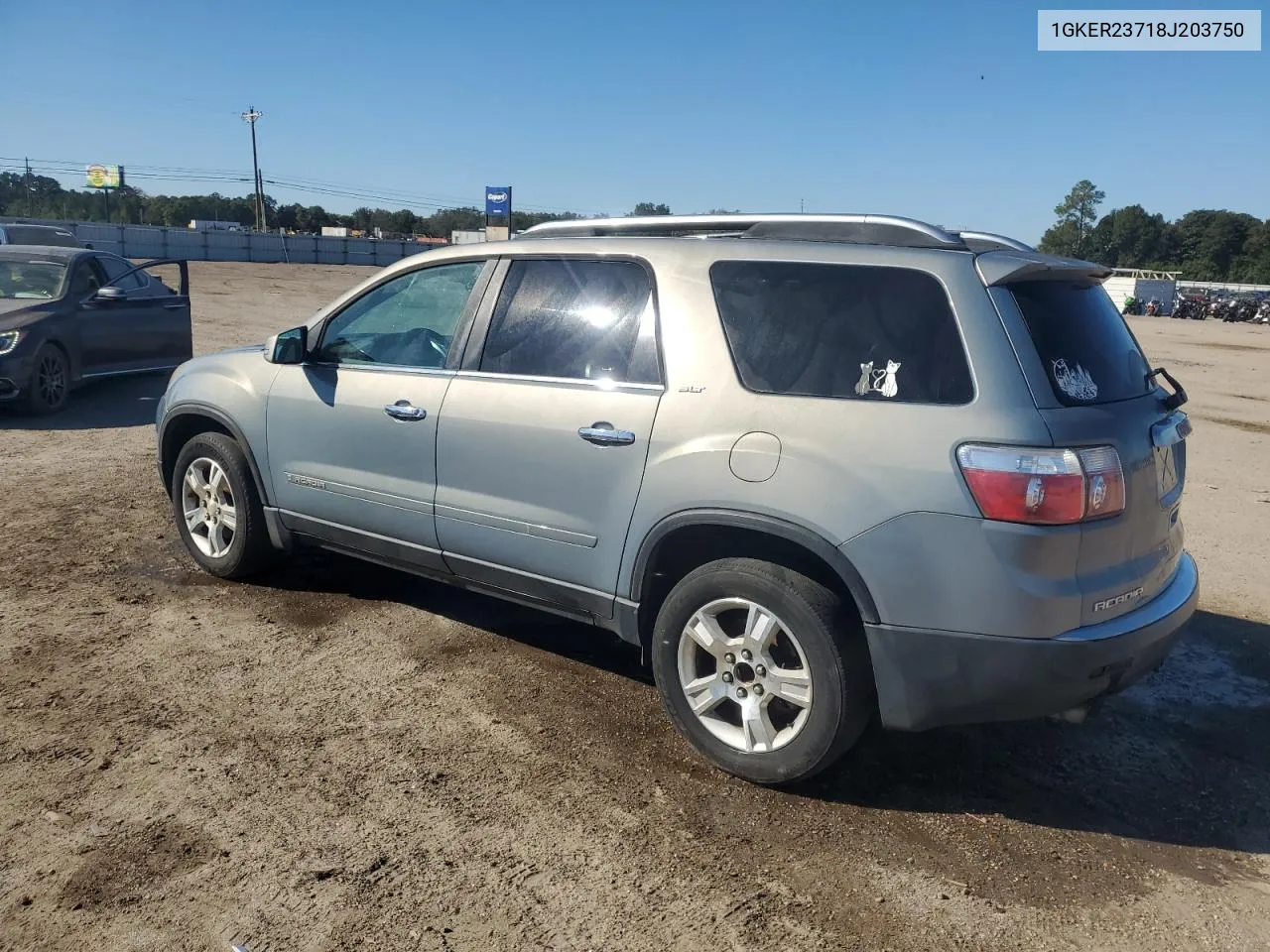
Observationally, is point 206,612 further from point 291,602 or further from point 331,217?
point 331,217

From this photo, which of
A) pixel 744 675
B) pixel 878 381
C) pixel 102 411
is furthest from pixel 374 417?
pixel 102 411

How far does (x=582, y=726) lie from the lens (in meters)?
3.93

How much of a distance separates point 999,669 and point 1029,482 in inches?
22.9

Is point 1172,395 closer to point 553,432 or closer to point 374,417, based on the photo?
point 553,432

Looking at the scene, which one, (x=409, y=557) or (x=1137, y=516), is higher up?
(x=1137, y=516)

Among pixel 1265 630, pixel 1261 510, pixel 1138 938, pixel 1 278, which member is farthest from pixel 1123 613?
pixel 1 278

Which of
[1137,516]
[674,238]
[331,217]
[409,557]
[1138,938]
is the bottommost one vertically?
[1138,938]

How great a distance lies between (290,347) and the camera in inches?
190

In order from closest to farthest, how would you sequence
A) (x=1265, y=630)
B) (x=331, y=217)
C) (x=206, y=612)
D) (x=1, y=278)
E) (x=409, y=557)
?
(x=409, y=557) < (x=206, y=612) < (x=1265, y=630) < (x=1, y=278) < (x=331, y=217)

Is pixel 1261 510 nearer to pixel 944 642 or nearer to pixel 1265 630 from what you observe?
pixel 1265 630

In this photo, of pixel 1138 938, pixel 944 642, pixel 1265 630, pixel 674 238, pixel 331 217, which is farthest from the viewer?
pixel 331 217

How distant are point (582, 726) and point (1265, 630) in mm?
3763

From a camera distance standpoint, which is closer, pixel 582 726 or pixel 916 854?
pixel 916 854

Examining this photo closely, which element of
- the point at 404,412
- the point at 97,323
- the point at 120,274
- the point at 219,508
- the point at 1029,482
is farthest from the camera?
the point at 120,274
